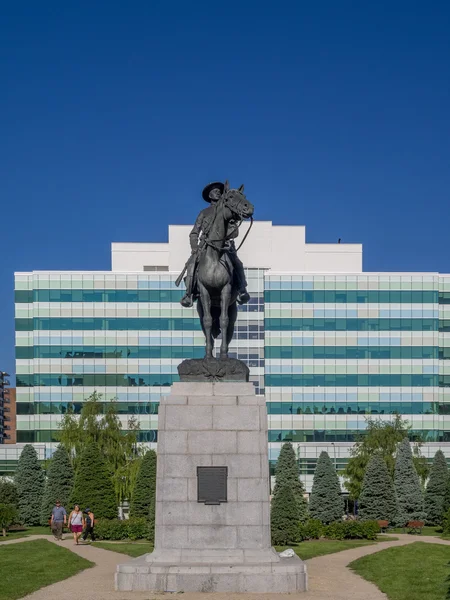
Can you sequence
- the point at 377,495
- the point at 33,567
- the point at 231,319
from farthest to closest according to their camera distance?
1. the point at 377,495
2. the point at 33,567
3. the point at 231,319

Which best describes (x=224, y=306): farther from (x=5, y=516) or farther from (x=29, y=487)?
(x=29, y=487)

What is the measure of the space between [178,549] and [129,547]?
15544mm

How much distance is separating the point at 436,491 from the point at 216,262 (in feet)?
136

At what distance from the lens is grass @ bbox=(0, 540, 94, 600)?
23.8 m

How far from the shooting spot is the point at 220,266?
25.0 m

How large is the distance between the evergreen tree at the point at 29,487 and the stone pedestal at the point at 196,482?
4071cm

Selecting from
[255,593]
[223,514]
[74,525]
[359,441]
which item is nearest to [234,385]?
[223,514]

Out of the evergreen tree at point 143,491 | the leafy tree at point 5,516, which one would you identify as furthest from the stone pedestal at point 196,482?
the evergreen tree at point 143,491

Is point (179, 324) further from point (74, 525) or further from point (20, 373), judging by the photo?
point (74, 525)

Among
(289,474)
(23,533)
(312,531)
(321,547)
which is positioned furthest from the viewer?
(289,474)

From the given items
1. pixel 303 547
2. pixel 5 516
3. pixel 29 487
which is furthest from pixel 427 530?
pixel 29 487

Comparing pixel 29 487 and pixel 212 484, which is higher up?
pixel 212 484

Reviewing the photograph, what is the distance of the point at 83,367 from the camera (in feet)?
305

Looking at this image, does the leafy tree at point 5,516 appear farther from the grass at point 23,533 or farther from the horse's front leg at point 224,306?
the horse's front leg at point 224,306
